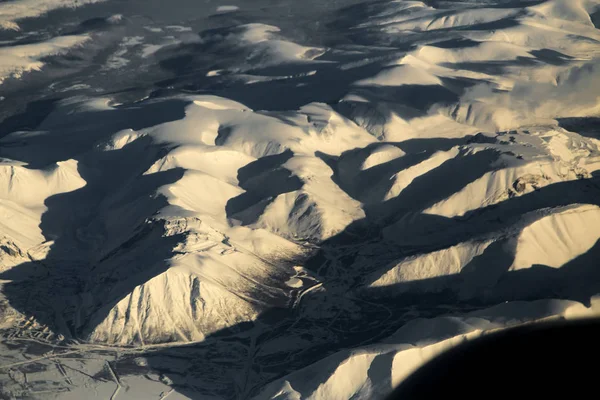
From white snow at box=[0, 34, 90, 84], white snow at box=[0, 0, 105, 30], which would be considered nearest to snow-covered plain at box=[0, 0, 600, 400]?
white snow at box=[0, 34, 90, 84]

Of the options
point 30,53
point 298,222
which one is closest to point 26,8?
point 30,53

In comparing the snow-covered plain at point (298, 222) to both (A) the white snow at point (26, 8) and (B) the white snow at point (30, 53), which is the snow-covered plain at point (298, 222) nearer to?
(B) the white snow at point (30, 53)

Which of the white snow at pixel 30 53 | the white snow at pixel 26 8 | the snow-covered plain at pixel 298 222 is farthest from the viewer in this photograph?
the white snow at pixel 26 8

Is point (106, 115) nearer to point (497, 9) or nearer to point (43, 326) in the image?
point (43, 326)

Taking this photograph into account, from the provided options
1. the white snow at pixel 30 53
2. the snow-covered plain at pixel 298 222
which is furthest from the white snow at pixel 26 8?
the snow-covered plain at pixel 298 222

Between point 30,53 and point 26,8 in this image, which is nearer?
point 30,53

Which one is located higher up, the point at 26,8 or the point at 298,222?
the point at 298,222

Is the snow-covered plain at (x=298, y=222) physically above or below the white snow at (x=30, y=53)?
above

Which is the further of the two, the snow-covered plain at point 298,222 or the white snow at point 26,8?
the white snow at point 26,8

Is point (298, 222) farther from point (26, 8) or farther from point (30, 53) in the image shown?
point (26, 8)

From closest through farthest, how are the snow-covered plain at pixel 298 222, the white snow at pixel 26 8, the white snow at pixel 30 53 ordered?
the snow-covered plain at pixel 298 222
the white snow at pixel 30 53
the white snow at pixel 26 8
